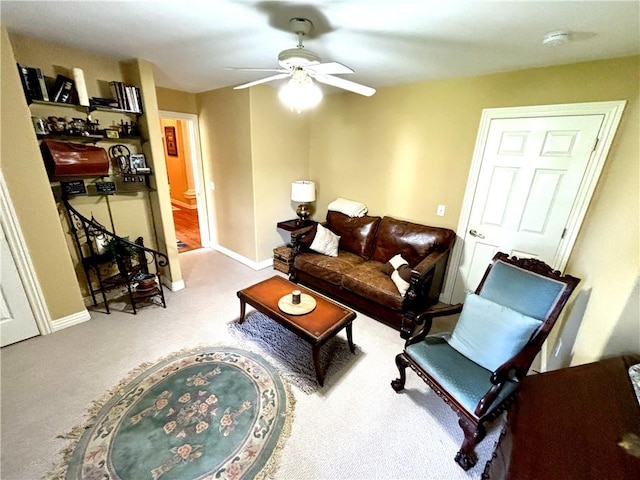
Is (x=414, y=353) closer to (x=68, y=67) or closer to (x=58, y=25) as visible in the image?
(x=58, y=25)

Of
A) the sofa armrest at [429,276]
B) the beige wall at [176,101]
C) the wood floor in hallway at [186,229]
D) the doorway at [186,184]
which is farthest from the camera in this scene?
the wood floor in hallway at [186,229]

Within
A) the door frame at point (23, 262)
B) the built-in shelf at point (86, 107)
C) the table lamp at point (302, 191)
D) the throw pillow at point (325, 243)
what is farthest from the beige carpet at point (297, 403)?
the built-in shelf at point (86, 107)

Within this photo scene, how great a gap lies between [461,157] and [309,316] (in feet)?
7.35

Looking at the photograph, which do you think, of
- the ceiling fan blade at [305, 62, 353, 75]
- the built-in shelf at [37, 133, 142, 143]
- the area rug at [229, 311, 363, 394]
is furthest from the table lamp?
the ceiling fan blade at [305, 62, 353, 75]

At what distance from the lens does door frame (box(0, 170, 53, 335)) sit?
2031mm

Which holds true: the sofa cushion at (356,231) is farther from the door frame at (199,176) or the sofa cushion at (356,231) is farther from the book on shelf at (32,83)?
the book on shelf at (32,83)

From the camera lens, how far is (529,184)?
243cm

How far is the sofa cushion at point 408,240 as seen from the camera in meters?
2.87

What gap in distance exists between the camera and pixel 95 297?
9.37ft

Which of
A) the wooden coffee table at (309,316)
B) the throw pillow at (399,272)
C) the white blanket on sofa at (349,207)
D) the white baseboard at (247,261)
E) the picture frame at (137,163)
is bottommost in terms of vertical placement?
the white baseboard at (247,261)

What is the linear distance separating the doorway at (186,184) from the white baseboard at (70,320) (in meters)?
1.95

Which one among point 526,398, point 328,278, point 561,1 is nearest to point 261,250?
point 328,278

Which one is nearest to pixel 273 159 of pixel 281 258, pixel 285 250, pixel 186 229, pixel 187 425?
pixel 285 250

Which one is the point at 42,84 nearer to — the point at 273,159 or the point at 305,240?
the point at 273,159
